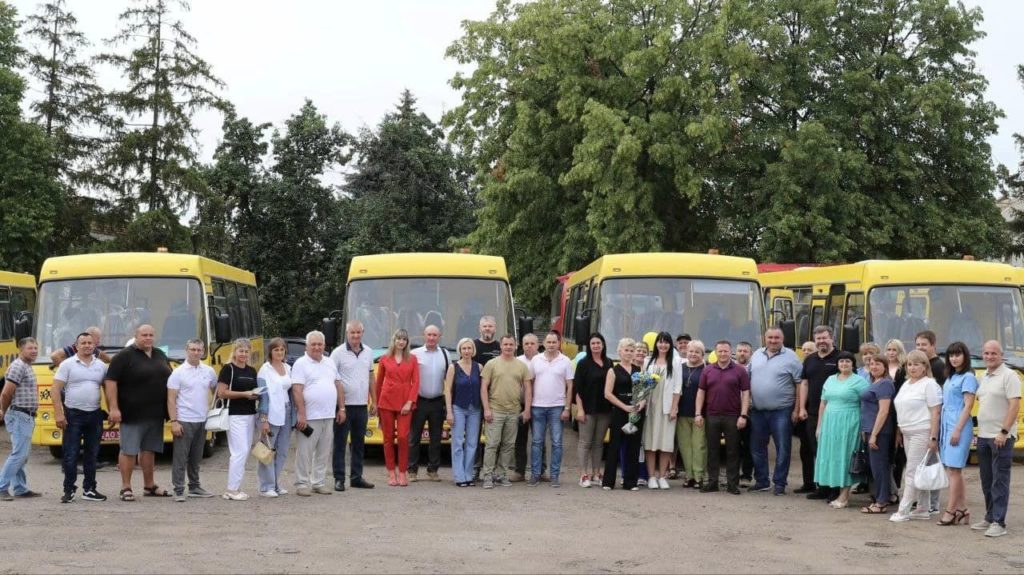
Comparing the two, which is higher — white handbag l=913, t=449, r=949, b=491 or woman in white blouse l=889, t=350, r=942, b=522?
woman in white blouse l=889, t=350, r=942, b=522

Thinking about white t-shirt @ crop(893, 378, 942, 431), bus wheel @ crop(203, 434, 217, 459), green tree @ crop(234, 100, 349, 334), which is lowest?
bus wheel @ crop(203, 434, 217, 459)

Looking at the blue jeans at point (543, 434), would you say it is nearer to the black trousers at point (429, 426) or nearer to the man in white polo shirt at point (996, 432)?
the black trousers at point (429, 426)

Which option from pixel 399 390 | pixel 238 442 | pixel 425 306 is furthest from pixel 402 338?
pixel 425 306

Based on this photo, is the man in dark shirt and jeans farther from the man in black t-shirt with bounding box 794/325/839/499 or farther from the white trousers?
the white trousers

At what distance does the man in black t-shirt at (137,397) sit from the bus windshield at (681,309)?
6369 mm

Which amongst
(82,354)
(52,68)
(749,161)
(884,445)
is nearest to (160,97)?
(52,68)

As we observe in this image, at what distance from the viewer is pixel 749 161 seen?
36656mm

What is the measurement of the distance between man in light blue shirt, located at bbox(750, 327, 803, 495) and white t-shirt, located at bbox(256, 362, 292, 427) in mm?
5060

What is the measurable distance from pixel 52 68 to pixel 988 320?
4008 centimetres

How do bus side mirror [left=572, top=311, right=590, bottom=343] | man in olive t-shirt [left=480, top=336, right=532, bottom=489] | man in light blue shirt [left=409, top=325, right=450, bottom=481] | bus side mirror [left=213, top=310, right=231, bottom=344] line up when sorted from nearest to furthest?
man in olive t-shirt [left=480, top=336, right=532, bottom=489], man in light blue shirt [left=409, top=325, right=450, bottom=481], bus side mirror [left=572, top=311, right=590, bottom=343], bus side mirror [left=213, top=310, right=231, bottom=344]

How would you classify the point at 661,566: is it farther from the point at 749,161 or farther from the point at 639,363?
the point at 749,161

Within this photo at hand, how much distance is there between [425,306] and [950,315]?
22.4ft

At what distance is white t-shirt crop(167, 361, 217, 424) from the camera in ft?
45.0

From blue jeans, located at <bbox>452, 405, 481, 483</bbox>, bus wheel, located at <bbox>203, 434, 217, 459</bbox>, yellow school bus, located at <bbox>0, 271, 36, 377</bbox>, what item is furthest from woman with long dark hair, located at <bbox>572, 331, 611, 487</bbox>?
yellow school bus, located at <bbox>0, 271, 36, 377</bbox>
